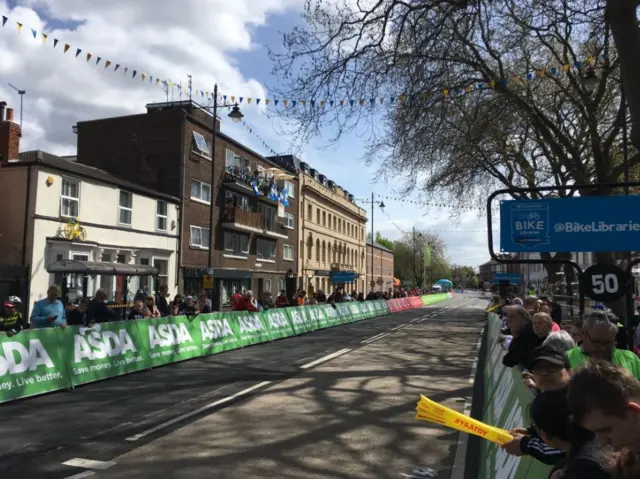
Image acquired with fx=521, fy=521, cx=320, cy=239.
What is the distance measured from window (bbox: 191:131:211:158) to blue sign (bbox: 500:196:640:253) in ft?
91.6

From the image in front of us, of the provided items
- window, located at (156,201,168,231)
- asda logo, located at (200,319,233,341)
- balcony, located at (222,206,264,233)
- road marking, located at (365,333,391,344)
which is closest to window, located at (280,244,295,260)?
balcony, located at (222,206,264,233)

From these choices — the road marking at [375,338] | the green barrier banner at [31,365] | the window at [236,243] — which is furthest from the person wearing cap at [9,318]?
the window at [236,243]

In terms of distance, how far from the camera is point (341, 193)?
6322 centimetres

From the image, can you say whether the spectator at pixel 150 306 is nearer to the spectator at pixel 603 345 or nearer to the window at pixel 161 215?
the spectator at pixel 603 345

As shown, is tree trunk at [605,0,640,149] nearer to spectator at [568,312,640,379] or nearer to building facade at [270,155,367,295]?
spectator at [568,312,640,379]

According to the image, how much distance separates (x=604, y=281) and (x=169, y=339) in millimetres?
9995

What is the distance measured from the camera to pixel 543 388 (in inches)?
133

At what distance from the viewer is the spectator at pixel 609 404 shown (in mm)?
1801

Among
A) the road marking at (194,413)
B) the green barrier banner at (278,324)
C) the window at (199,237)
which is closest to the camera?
the road marking at (194,413)

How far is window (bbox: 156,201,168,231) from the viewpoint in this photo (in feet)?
89.6

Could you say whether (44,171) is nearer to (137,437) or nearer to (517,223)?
(137,437)

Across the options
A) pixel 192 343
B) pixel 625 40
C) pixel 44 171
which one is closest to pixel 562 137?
pixel 625 40

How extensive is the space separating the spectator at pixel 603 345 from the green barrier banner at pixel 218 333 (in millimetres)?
10428

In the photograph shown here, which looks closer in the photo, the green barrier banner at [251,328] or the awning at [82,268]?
the green barrier banner at [251,328]
